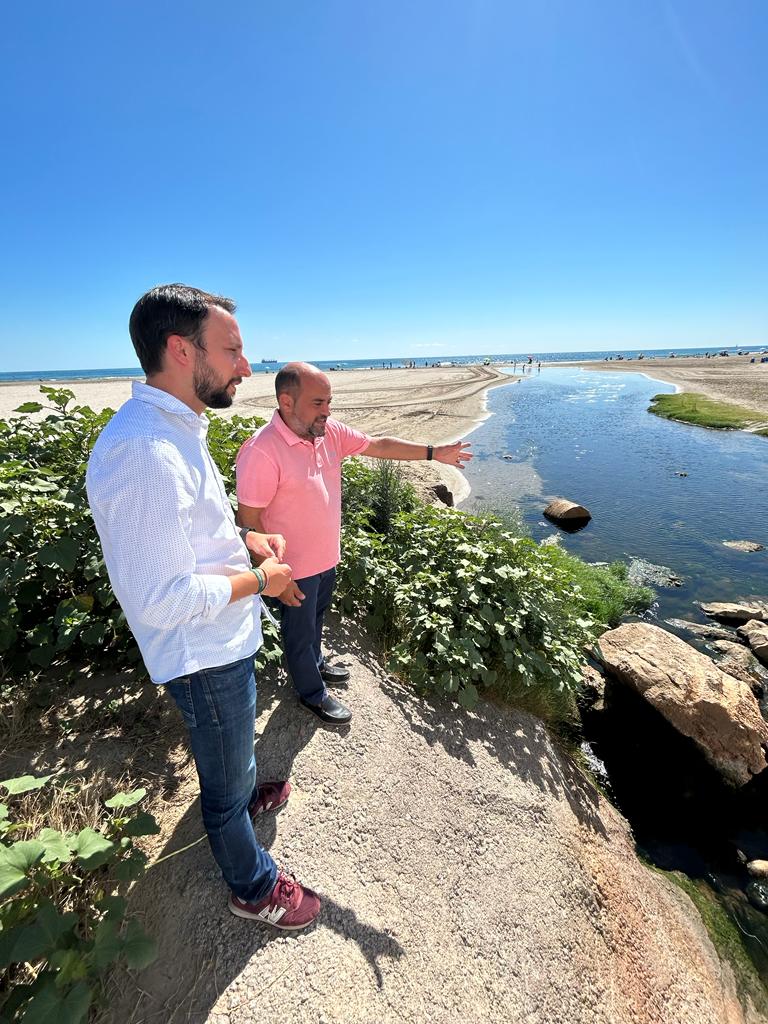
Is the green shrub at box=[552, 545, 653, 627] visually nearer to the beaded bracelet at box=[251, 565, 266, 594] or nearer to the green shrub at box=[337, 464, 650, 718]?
the green shrub at box=[337, 464, 650, 718]

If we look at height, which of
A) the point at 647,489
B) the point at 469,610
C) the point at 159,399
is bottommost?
the point at 647,489

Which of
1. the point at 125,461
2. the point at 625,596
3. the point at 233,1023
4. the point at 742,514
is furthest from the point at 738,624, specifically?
the point at 125,461

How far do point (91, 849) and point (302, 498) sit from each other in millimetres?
1953

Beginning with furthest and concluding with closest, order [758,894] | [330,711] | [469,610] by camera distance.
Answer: [469,610] < [758,894] < [330,711]

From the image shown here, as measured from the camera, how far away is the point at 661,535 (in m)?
11.8

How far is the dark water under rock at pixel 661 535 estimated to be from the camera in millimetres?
4594

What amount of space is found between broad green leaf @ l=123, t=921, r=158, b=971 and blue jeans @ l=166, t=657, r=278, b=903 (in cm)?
39

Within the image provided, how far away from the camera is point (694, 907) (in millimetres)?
3836

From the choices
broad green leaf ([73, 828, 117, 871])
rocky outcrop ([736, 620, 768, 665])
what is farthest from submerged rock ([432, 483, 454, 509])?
broad green leaf ([73, 828, 117, 871])

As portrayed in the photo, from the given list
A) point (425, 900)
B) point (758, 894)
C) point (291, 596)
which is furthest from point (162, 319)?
point (758, 894)

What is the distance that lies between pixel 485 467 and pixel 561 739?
558 inches

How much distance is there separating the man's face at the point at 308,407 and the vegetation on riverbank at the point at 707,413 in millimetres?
28132

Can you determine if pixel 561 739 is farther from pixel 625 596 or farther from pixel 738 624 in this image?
pixel 738 624

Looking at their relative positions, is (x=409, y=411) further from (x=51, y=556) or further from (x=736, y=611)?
(x=51, y=556)
